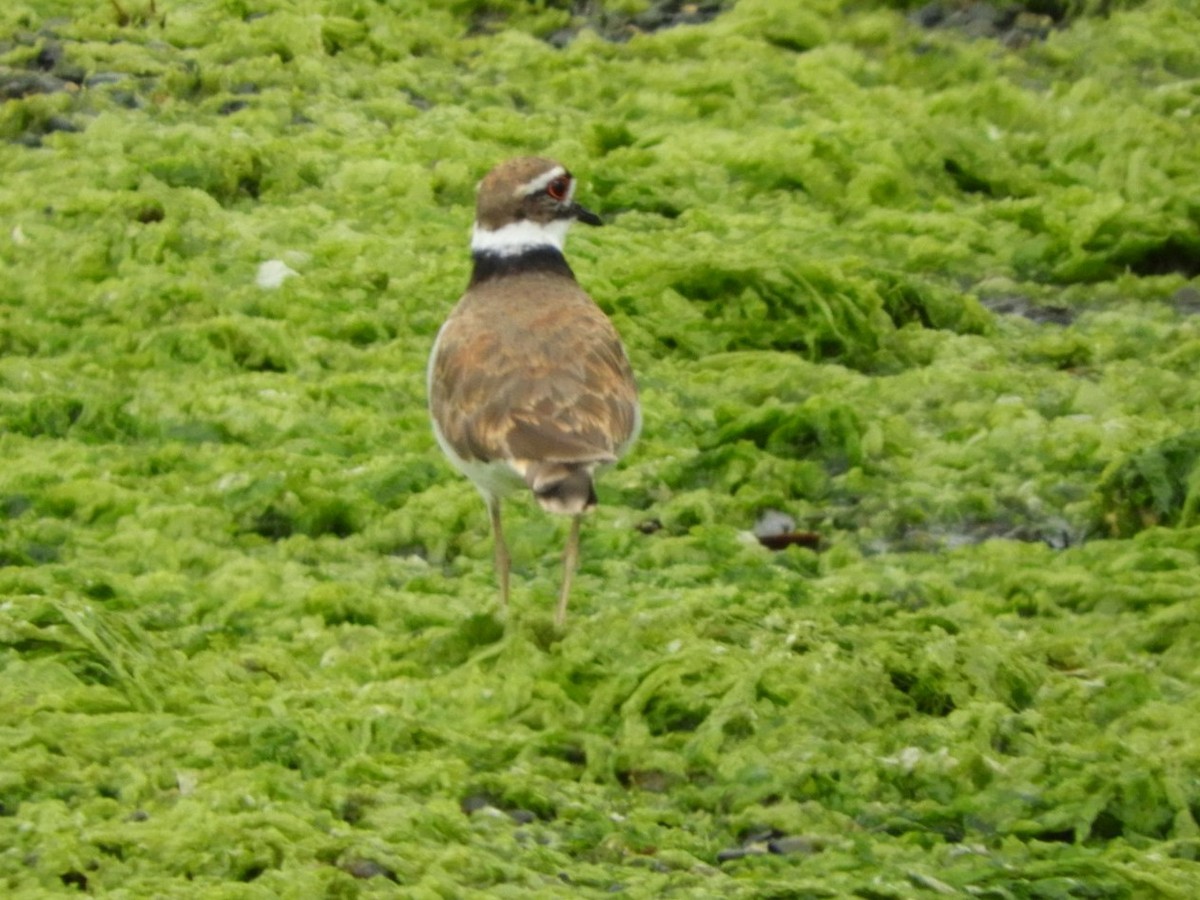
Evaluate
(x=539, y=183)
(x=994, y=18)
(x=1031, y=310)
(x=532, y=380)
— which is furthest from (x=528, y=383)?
(x=994, y=18)

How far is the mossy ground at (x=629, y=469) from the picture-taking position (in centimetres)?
679

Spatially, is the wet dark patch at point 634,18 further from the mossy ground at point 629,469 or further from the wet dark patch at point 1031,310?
the wet dark patch at point 1031,310

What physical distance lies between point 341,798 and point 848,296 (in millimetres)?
5605

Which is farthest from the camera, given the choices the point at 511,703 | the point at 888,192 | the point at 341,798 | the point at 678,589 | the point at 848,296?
the point at 888,192

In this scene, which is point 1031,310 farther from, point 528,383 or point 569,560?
point 528,383

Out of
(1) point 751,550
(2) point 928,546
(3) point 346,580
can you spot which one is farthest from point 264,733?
(2) point 928,546

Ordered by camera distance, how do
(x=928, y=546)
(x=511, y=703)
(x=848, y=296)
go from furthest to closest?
(x=848, y=296) → (x=928, y=546) → (x=511, y=703)

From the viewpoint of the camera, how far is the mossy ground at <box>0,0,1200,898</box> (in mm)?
6793

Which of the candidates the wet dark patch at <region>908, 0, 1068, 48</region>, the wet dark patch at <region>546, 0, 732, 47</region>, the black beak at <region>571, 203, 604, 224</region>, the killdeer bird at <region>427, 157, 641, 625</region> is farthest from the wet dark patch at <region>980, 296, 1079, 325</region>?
the wet dark patch at <region>546, 0, 732, 47</region>

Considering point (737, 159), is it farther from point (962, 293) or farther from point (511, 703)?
point (511, 703)

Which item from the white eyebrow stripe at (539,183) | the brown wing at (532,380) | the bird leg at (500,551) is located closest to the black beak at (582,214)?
the white eyebrow stripe at (539,183)

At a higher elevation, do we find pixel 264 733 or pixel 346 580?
pixel 264 733

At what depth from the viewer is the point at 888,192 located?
13.2 meters

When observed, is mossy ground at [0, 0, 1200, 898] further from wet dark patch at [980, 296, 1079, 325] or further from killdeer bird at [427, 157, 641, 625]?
killdeer bird at [427, 157, 641, 625]
